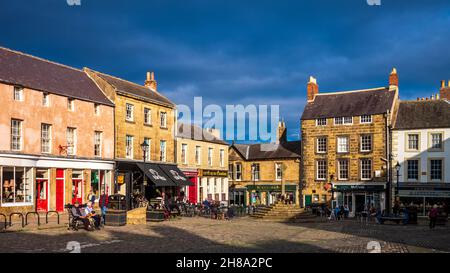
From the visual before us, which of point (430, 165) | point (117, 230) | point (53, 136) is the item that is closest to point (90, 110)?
point (53, 136)

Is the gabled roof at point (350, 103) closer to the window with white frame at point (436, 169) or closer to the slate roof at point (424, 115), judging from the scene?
the slate roof at point (424, 115)

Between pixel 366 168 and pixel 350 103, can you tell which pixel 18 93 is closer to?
pixel 366 168

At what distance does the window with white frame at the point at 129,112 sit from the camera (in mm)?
37031

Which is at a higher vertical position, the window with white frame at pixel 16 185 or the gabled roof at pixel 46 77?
the gabled roof at pixel 46 77

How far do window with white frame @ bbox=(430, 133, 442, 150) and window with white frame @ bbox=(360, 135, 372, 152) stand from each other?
537 centimetres

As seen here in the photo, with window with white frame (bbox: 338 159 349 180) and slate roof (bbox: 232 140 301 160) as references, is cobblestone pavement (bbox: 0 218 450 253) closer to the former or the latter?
window with white frame (bbox: 338 159 349 180)

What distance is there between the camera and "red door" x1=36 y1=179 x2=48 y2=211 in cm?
2967

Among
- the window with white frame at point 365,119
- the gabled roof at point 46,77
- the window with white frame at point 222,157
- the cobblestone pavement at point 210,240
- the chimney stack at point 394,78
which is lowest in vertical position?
the cobblestone pavement at point 210,240

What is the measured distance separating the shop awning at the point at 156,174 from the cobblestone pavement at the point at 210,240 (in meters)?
12.8

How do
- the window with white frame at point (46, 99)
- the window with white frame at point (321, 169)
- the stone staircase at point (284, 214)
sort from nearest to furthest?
1. the window with white frame at point (46, 99)
2. the stone staircase at point (284, 214)
3. the window with white frame at point (321, 169)

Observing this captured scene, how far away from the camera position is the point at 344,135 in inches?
1912

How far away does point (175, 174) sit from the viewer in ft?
135

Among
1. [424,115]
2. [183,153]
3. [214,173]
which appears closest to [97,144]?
[183,153]

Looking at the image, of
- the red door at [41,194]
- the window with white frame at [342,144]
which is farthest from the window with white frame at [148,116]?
the window with white frame at [342,144]
